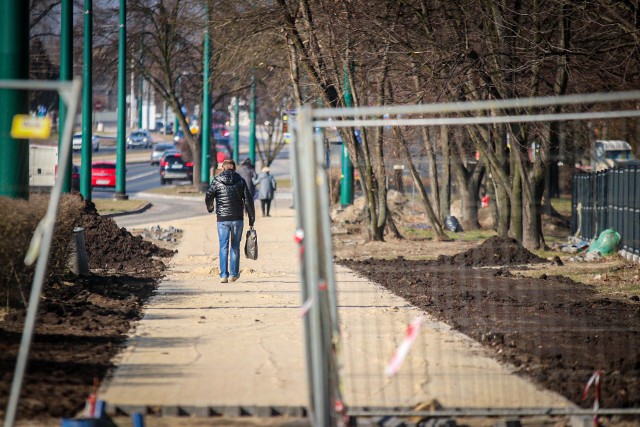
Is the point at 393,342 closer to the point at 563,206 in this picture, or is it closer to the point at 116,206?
the point at 563,206

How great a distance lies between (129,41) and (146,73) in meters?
3.20

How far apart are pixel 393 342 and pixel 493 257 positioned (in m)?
10.1

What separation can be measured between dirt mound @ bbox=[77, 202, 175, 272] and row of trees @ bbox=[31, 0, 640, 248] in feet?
16.3

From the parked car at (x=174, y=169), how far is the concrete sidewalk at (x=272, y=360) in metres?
44.1

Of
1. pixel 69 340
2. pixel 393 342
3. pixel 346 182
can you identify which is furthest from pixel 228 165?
pixel 346 182

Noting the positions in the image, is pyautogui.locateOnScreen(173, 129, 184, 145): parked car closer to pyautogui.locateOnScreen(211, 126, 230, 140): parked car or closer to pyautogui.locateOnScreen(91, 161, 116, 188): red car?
pyautogui.locateOnScreen(211, 126, 230, 140): parked car

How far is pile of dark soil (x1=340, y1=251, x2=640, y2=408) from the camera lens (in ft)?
28.2

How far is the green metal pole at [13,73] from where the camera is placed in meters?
10.9

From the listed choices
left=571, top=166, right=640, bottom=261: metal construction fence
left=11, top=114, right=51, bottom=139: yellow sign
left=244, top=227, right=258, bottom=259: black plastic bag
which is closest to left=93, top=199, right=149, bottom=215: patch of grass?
left=571, top=166, right=640, bottom=261: metal construction fence

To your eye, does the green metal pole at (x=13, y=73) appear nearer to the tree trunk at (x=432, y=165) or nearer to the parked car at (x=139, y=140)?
the tree trunk at (x=432, y=165)

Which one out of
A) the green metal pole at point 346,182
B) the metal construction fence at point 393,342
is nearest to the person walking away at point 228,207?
the metal construction fence at point 393,342

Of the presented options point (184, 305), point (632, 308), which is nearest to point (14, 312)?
point (184, 305)

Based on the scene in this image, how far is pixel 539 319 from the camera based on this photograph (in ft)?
40.3

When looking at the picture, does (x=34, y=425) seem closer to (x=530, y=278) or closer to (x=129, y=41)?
(x=530, y=278)
